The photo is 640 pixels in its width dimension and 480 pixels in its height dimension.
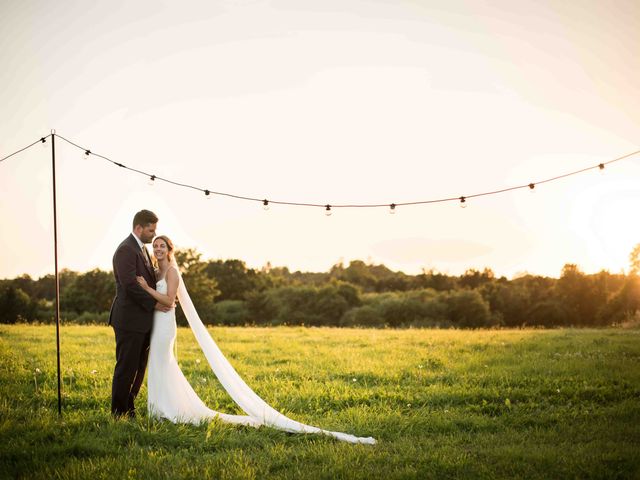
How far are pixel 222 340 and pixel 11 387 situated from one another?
7723 mm

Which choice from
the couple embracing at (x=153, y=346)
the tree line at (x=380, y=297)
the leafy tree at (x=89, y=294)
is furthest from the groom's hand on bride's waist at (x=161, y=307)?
the leafy tree at (x=89, y=294)

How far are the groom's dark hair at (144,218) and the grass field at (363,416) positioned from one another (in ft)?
9.21

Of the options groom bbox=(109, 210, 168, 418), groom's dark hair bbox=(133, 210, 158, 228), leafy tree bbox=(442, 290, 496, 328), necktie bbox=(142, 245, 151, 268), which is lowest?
leafy tree bbox=(442, 290, 496, 328)

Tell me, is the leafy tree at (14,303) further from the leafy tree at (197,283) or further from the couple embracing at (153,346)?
the couple embracing at (153,346)

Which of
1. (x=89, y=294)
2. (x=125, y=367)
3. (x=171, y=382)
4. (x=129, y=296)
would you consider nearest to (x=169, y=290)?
(x=129, y=296)

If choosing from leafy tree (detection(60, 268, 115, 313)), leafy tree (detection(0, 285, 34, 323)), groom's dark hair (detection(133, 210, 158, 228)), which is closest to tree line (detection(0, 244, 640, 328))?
leafy tree (detection(60, 268, 115, 313))

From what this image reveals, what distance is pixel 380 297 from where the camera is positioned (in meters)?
69.6

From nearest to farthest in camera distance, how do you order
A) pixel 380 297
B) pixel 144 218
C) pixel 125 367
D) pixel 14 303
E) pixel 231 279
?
pixel 125 367, pixel 144 218, pixel 14 303, pixel 380 297, pixel 231 279

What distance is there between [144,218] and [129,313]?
4.60 ft

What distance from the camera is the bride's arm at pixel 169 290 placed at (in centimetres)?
781

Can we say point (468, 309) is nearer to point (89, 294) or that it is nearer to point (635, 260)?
point (635, 260)

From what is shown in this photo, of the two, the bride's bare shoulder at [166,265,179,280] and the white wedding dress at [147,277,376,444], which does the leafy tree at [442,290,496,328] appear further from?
the bride's bare shoulder at [166,265,179,280]

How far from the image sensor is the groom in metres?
7.66

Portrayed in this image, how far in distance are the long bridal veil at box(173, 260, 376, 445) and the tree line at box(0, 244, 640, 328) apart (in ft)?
134
